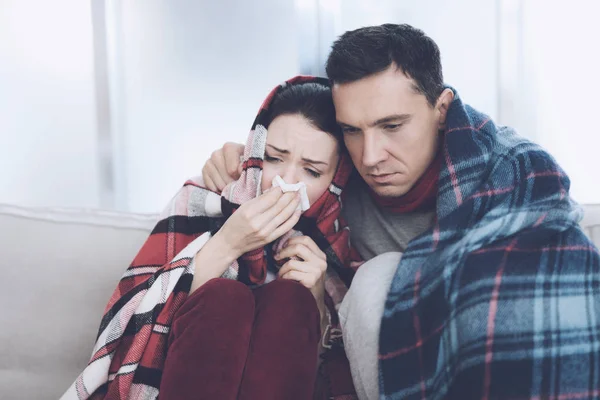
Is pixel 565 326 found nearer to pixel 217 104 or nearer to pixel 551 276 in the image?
pixel 551 276

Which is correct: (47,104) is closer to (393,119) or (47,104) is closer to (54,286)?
(54,286)

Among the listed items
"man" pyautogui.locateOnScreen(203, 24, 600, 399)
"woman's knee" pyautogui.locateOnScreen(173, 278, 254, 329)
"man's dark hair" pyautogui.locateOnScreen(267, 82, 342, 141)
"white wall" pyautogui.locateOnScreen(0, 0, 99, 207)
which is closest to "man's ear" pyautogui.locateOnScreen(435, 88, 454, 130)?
"man" pyautogui.locateOnScreen(203, 24, 600, 399)

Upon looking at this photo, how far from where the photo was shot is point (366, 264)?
3.98ft

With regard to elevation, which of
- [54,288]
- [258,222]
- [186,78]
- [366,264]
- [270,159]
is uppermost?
[186,78]

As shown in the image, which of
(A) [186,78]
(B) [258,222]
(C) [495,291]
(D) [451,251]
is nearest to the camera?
(C) [495,291]

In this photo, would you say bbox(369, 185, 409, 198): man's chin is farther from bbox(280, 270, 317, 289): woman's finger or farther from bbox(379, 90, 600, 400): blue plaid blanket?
bbox(280, 270, 317, 289): woman's finger

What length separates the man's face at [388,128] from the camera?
1253mm

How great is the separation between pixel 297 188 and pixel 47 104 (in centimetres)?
215

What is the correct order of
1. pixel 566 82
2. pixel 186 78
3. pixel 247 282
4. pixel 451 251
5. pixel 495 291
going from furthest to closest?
1. pixel 186 78
2. pixel 566 82
3. pixel 247 282
4. pixel 451 251
5. pixel 495 291

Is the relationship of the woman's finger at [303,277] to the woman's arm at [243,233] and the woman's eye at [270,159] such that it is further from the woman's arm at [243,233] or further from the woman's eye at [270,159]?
the woman's eye at [270,159]

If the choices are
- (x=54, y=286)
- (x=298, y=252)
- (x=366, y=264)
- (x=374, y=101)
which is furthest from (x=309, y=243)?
(x=54, y=286)

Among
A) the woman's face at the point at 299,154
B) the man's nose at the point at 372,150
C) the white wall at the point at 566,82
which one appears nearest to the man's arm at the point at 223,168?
the woman's face at the point at 299,154

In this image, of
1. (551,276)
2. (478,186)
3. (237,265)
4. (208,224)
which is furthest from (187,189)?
(551,276)

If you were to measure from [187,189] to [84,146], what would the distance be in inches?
68.0
